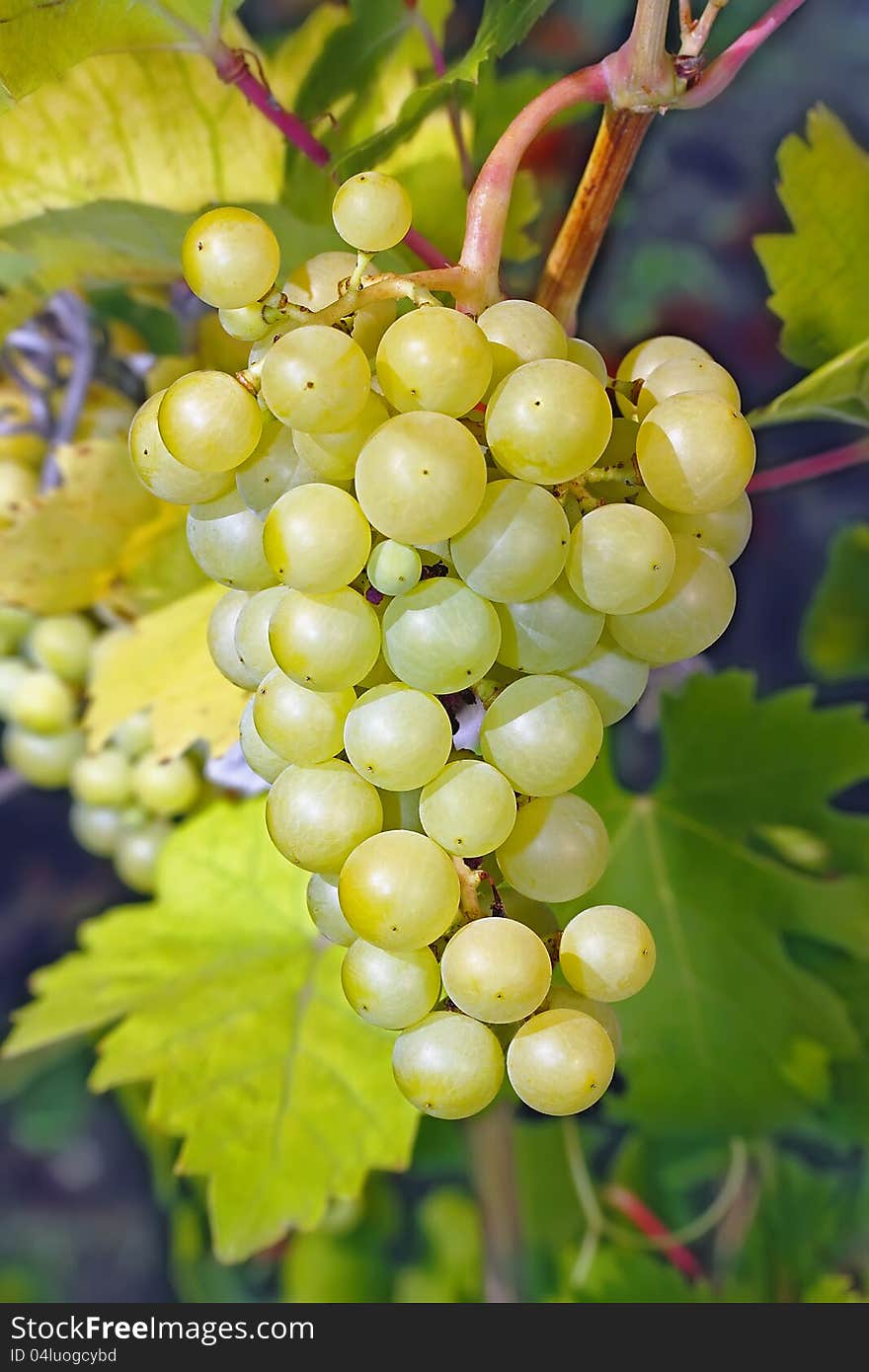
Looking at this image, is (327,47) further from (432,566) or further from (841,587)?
(841,587)

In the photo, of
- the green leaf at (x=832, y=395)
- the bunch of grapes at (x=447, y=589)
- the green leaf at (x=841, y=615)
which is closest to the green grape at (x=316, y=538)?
the bunch of grapes at (x=447, y=589)

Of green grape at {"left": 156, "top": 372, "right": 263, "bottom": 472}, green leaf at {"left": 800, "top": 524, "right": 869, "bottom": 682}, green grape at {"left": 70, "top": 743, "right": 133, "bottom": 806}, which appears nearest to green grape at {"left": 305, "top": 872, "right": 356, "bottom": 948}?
green grape at {"left": 156, "top": 372, "right": 263, "bottom": 472}

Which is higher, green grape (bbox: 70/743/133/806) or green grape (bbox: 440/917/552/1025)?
green grape (bbox: 440/917/552/1025)

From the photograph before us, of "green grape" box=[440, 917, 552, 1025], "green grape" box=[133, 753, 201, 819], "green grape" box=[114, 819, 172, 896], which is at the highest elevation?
"green grape" box=[440, 917, 552, 1025]

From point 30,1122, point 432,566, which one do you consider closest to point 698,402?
point 432,566

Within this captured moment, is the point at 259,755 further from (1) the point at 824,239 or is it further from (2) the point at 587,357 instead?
(1) the point at 824,239

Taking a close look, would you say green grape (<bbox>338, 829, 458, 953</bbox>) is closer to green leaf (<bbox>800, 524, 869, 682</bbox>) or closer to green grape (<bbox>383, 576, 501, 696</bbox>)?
green grape (<bbox>383, 576, 501, 696</bbox>)

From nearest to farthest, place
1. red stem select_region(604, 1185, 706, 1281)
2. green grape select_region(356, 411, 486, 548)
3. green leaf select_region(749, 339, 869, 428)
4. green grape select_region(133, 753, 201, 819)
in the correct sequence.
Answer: green grape select_region(356, 411, 486, 548), green leaf select_region(749, 339, 869, 428), green grape select_region(133, 753, 201, 819), red stem select_region(604, 1185, 706, 1281)
